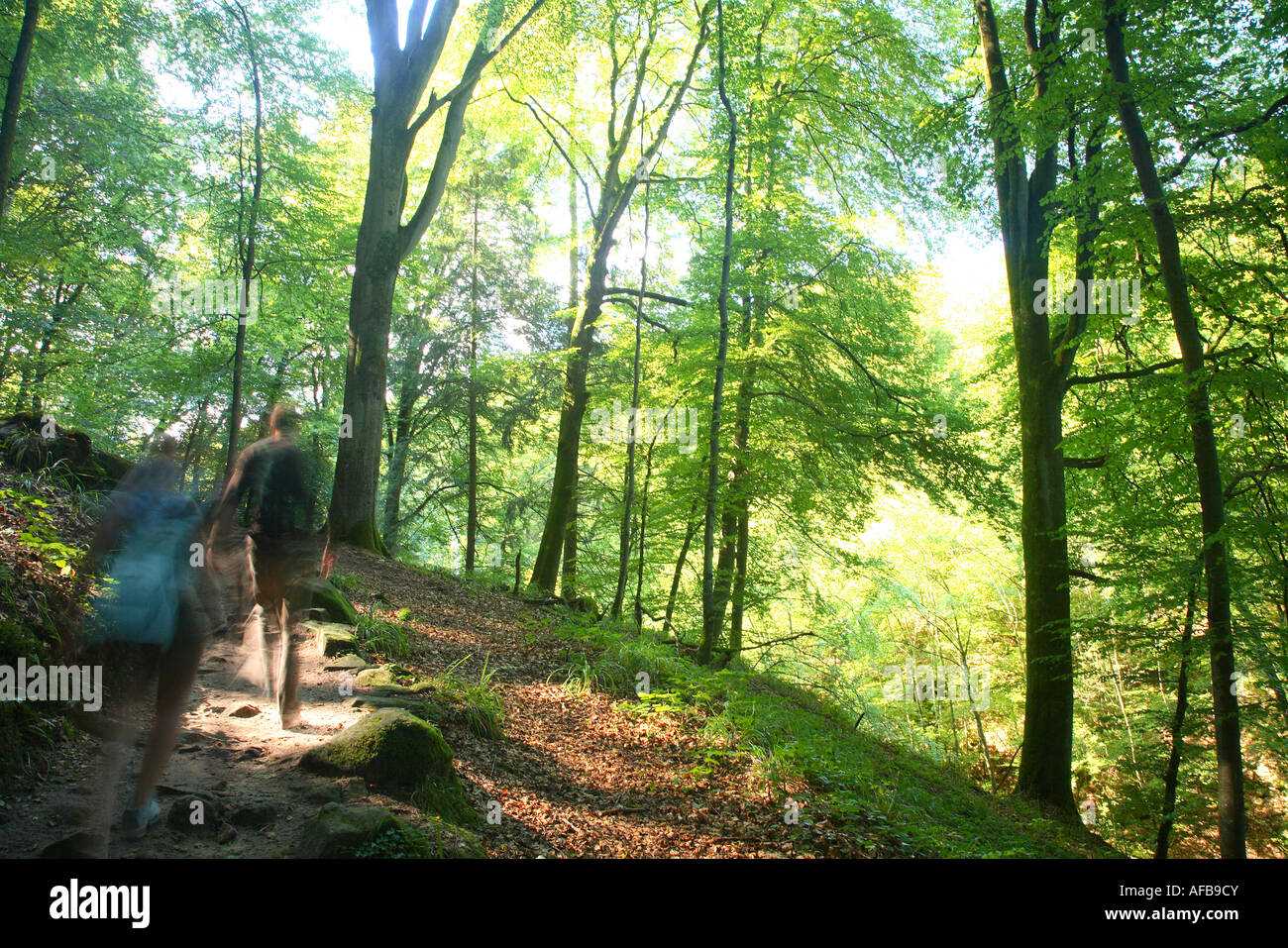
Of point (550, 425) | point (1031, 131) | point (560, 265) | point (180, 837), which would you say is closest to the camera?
point (180, 837)

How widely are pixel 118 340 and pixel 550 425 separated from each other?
9841 mm

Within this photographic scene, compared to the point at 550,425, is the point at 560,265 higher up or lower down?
higher up

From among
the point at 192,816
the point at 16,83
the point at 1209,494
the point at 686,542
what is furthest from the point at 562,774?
the point at 16,83

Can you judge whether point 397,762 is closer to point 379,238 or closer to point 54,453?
point 54,453

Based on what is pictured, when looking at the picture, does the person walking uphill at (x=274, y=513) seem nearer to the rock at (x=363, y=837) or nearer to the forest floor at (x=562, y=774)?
the forest floor at (x=562, y=774)

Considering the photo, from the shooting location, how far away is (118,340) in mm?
14531

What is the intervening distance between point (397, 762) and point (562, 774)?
1578 mm

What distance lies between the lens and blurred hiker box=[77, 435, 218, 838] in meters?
2.95

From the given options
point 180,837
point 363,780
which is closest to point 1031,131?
point 363,780
